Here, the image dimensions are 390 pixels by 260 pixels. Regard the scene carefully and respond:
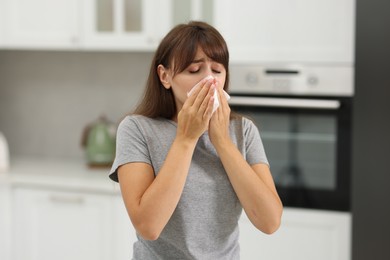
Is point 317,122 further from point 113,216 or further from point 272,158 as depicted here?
point 113,216

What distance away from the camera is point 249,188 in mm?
1411

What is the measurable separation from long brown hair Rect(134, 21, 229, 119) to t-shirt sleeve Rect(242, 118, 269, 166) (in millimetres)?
145

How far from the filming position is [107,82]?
3.78 m

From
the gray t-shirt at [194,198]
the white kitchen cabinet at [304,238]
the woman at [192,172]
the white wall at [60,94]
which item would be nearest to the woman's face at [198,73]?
the woman at [192,172]

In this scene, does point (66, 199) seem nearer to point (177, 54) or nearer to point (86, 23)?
point (86, 23)

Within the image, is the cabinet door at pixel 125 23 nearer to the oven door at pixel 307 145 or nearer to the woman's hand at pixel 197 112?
the oven door at pixel 307 145

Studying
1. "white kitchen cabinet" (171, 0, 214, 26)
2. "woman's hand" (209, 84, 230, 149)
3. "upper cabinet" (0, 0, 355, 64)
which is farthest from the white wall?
"woman's hand" (209, 84, 230, 149)

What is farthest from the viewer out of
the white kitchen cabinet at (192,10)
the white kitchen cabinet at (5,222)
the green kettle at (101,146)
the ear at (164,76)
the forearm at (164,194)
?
the green kettle at (101,146)

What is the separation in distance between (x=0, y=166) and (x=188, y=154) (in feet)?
7.54

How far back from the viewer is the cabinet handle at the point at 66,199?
3225mm

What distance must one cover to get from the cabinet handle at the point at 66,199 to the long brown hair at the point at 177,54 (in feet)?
5.72

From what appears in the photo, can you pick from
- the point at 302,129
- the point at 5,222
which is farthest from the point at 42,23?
the point at 302,129

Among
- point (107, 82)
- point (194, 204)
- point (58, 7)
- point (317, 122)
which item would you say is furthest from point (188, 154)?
point (107, 82)

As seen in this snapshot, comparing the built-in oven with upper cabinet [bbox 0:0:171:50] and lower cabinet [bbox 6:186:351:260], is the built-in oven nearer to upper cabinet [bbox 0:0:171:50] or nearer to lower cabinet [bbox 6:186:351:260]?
lower cabinet [bbox 6:186:351:260]
